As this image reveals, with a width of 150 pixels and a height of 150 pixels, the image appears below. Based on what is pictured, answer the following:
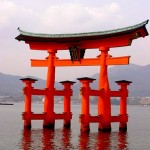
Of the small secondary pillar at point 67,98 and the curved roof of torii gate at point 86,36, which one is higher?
the curved roof of torii gate at point 86,36

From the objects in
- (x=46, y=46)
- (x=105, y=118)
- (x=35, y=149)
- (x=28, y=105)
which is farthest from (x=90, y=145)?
(x=46, y=46)

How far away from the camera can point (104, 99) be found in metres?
31.3

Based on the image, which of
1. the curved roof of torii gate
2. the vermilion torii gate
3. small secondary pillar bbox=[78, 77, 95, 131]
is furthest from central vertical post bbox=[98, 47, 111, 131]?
small secondary pillar bbox=[78, 77, 95, 131]

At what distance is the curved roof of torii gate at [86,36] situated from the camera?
29948 millimetres

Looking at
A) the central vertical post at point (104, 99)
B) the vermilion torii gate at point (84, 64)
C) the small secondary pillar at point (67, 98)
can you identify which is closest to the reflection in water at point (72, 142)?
the central vertical post at point (104, 99)

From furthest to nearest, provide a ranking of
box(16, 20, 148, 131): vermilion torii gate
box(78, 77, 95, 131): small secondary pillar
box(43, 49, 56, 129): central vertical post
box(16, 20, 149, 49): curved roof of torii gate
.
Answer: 1. box(43, 49, 56, 129): central vertical post
2. box(16, 20, 148, 131): vermilion torii gate
3. box(78, 77, 95, 131): small secondary pillar
4. box(16, 20, 149, 49): curved roof of torii gate

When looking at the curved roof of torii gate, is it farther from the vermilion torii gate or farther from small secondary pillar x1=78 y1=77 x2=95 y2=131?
small secondary pillar x1=78 y1=77 x2=95 y2=131

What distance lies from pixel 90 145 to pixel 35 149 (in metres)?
4.12

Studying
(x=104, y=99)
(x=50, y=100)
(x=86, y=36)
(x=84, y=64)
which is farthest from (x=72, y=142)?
(x=86, y=36)

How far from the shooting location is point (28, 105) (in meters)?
33.1

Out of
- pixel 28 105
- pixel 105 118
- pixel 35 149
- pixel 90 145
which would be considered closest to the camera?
pixel 35 149

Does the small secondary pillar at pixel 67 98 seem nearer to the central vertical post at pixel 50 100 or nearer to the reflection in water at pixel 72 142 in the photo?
the central vertical post at pixel 50 100

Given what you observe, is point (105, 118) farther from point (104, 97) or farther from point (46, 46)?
point (46, 46)

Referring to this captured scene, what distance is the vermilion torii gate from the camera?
3034 cm
